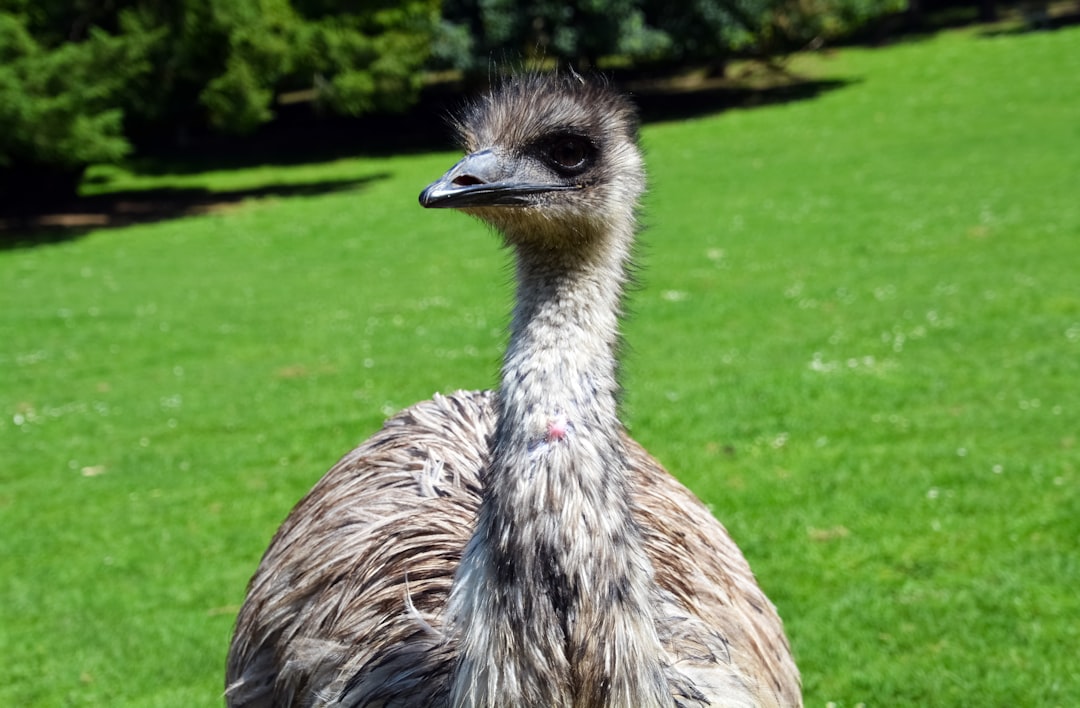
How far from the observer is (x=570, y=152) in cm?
287

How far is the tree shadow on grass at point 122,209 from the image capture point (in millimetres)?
21469

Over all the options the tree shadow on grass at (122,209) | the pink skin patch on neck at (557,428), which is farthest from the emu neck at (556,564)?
the tree shadow on grass at (122,209)

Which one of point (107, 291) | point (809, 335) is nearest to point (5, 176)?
point (107, 291)

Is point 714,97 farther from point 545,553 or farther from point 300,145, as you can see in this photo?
point 545,553

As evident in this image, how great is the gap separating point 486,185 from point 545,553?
0.83m

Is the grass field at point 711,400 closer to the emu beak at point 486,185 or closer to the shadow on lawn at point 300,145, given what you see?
the emu beak at point 486,185

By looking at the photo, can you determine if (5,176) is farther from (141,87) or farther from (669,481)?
(669,481)

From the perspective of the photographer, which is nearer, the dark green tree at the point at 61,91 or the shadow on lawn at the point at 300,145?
the dark green tree at the point at 61,91

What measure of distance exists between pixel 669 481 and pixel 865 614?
1.93 m

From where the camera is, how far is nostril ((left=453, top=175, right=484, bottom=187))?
277cm

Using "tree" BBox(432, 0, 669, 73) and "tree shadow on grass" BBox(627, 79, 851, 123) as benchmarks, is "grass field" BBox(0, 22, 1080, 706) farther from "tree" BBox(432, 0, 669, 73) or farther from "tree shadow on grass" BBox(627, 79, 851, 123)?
"tree shadow on grass" BBox(627, 79, 851, 123)

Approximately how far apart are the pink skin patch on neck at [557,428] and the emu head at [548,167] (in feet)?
1.58

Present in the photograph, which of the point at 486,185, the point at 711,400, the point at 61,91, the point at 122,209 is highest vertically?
the point at 486,185

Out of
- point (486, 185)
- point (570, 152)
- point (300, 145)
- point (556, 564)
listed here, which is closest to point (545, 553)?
point (556, 564)
